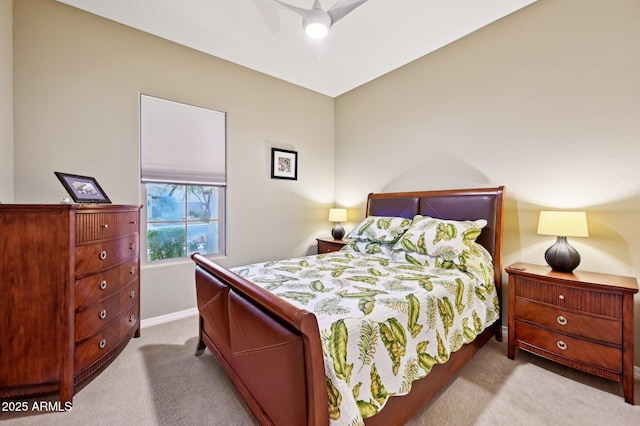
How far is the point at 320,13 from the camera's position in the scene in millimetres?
1888

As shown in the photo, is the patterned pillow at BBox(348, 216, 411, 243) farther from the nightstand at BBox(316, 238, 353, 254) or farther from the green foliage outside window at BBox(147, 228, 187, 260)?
the green foliage outside window at BBox(147, 228, 187, 260)

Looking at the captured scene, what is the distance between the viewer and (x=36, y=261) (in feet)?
5.23

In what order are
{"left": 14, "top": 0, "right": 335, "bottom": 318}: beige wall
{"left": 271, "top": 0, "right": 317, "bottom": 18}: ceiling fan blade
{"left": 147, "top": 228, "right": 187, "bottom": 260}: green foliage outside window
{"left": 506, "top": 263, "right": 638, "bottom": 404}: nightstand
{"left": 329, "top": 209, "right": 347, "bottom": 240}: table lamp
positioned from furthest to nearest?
1. {"left": 329, "top": 209, "right": 347, "bottom": 240}: table lamp
2. {"left": 147, "top": 228, "right": 187, "bottom": 260}: green foliage outside window
3. {"left": 14, "top": 0, "right": 335, "bottom": 318}: beige wall
4. {"left": 271, "top": 0, "right": 317, "bottom": 18}: ceiling fan blade
5. {"left": 506, "top": 263, "right": 638, "bottom": 404}: nightstand

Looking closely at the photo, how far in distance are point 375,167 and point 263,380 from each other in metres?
3.03

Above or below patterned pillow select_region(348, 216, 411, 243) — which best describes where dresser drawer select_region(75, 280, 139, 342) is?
below

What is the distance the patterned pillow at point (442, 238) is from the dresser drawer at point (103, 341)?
2.41m

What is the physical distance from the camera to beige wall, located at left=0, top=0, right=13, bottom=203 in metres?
1.96

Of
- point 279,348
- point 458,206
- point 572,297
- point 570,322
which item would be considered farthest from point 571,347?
point 279,348

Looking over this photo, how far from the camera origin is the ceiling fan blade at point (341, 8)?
186 cm

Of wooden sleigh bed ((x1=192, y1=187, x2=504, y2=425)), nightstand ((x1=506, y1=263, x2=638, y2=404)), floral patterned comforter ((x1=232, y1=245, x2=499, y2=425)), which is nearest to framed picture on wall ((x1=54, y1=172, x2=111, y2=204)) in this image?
wooden sleigh bed ((x1=192, y1=187, x2=504, y2=425))

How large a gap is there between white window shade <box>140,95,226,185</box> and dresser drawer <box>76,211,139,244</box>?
2.16 feet

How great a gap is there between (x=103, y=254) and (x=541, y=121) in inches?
144

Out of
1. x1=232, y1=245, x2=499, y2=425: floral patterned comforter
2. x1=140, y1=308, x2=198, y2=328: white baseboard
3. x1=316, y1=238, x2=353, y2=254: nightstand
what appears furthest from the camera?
x1=316, y1=238, x2=353, y2=254: nightstand

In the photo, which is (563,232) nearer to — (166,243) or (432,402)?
(432,402)
